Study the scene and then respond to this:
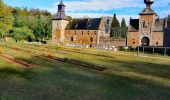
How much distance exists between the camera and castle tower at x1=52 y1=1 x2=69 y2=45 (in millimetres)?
111062

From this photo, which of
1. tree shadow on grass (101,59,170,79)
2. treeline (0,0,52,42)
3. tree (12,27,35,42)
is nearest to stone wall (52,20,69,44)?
treeline (0,0,52,42)

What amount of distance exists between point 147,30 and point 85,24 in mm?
23126

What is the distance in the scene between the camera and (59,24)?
111250 millimetres

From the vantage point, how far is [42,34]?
108m

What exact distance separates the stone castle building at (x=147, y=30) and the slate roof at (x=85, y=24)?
14.7 m

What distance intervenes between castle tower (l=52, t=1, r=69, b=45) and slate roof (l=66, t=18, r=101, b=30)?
7.96ft

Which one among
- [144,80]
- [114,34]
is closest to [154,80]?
[144,80]

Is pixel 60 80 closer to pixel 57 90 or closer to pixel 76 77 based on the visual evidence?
pixel 76 77

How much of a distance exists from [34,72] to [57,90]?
6.64m

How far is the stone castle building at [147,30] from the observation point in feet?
310

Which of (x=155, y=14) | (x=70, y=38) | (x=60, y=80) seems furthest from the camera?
(x=70, y=38)

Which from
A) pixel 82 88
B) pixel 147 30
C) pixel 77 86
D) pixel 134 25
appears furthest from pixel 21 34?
pixel 82 88

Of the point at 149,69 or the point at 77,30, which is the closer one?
the point at 149,69

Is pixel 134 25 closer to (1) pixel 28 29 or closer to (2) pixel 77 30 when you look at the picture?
(2) pixel 77 30
